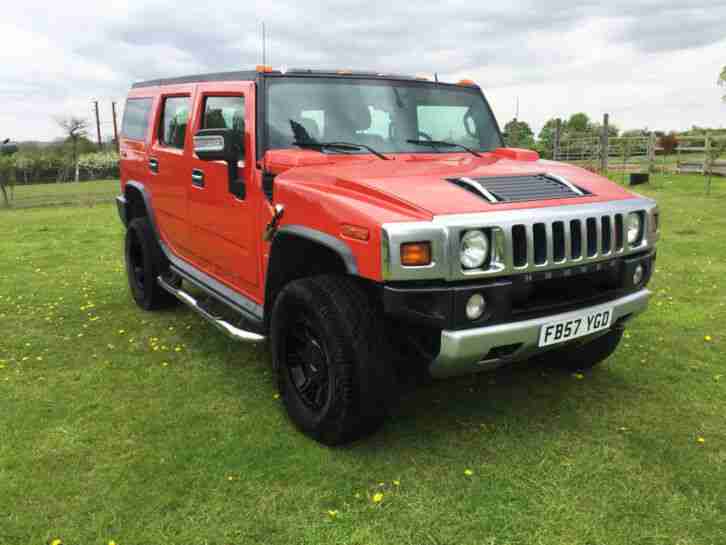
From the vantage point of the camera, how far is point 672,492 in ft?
9.66

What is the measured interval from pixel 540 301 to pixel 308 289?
1.16 metres

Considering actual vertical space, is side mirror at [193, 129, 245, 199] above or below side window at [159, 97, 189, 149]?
Result: below

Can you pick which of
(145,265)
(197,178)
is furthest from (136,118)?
(197,178)

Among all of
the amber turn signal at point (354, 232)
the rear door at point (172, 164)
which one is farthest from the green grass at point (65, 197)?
the amber turn signal at point (354, 232)

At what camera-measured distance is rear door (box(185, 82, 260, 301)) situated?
3.83 m

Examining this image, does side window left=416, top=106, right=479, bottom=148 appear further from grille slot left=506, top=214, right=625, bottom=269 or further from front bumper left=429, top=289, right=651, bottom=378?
front bumper left=429, top=289, right=651, bottom=378

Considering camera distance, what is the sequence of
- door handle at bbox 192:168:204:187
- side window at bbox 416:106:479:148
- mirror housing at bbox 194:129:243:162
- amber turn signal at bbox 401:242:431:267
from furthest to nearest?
door handle at bbox 192:168:204:187 < side window at bbox 416:106:479:148 < mirror housing at bbox 194:129:243:162 < amber turn signal at bbox 401:242:431:267

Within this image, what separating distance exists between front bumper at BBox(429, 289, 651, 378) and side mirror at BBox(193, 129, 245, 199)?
1.69 m

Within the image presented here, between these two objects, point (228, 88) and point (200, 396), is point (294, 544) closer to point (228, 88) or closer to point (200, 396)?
point (200, 396)

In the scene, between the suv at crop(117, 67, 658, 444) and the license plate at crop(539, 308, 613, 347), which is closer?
the suv at crop(117, 67, 658, 444)

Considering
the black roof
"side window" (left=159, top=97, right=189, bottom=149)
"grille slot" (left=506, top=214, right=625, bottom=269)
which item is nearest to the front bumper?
"grille slot" (left=506, top=214, right=625, bottom=269)

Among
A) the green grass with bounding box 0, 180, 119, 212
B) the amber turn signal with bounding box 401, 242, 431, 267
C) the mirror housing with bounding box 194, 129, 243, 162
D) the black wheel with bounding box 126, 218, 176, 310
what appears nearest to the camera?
the amber turn signal with bounding box 401, 242, 431, 267

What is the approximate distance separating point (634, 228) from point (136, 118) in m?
4.49

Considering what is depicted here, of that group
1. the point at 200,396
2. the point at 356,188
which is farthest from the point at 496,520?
the point at 200,396
